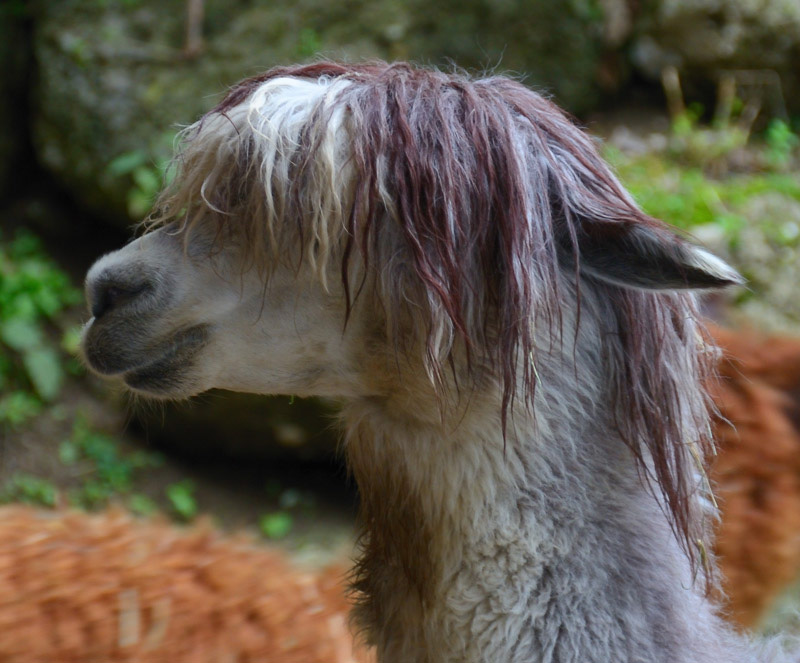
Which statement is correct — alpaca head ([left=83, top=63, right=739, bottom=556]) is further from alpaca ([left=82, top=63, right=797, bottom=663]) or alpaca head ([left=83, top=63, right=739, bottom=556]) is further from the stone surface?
the stone surface

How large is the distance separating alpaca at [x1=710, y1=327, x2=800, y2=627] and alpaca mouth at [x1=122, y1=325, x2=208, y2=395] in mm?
2048

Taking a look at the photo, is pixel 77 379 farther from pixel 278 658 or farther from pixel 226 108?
pixel 226 108

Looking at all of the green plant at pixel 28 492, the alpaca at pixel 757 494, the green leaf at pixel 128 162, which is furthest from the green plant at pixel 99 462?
the alpaca at pixel 757 494

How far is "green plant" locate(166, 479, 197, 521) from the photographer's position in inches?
204

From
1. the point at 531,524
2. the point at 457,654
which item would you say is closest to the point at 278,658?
the point at 457,654

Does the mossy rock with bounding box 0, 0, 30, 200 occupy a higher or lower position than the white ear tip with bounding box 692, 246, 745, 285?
lower

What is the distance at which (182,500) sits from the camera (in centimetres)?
521

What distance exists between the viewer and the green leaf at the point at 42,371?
213 inches

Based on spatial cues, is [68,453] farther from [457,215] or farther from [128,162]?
[457,215]

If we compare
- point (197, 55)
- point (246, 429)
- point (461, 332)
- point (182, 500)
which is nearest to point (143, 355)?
point (461, 332)

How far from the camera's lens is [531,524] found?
1609mm

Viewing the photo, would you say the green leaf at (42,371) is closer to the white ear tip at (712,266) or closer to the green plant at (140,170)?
the green plant at (140,170)

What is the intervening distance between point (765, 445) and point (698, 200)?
2.13m

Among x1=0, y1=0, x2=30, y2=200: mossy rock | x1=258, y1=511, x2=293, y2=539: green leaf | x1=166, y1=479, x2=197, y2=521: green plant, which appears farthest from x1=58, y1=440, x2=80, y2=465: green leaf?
x1=0, y1=0, x2=30, y2=200: mossy rock
